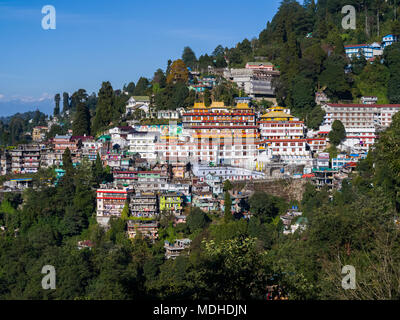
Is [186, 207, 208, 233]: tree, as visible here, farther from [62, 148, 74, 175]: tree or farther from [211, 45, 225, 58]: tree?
[211, 45, 225, 58]: tree

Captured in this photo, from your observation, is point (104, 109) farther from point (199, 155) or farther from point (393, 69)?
point (393, 69)

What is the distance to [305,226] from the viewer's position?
28.9 metres

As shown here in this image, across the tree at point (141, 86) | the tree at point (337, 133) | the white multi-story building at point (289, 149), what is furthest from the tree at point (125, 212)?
the tree at point (141, 86)

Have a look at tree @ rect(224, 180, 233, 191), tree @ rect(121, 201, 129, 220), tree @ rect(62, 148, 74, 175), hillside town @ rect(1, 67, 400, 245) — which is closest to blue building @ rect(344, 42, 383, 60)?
hillside town @ rect(1, 67, 400, 245)

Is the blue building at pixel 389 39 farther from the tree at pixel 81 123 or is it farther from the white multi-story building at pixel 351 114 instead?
the tree at pixel 81 123

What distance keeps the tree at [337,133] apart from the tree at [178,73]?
44.2 ft

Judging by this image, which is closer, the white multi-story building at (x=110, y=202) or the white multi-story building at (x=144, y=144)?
the white multi-story building at (x=110, y=202)

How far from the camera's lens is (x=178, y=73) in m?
47.3

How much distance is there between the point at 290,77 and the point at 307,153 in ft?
28.6

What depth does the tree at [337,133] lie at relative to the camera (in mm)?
38812

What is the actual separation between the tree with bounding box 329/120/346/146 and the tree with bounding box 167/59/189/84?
13464 mm

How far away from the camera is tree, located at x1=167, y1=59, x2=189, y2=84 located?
47.0 meters

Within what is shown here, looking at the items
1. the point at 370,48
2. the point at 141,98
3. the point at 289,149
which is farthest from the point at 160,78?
the point at 370,48
